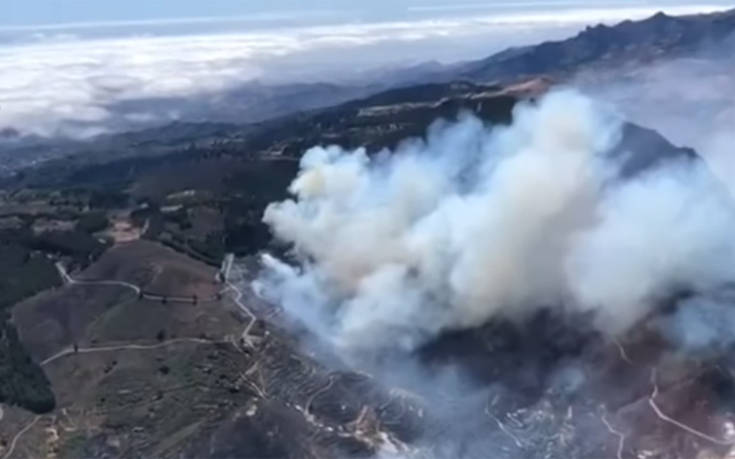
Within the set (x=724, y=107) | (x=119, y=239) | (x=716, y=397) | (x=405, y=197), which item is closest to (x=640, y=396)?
(x=716, y=397)

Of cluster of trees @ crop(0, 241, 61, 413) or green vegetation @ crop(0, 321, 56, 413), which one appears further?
cluster of trees @ crop(0, 241, 61, 413)

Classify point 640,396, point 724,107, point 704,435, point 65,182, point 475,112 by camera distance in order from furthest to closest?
1. point 724,107
2. point 65,182
3. point 475,112
4. point 640,396
5. point 704,435

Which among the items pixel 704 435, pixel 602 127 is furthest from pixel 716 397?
pixel 602 127

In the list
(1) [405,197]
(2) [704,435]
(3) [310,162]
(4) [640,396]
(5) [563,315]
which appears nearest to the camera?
(2) [704,435]

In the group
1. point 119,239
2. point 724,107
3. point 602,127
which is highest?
point 602,127

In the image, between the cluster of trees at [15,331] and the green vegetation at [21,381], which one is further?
the cluster of trees at [15,331]

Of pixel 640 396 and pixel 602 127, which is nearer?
pixel 640 396

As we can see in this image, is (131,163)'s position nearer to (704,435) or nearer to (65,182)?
(65,182)

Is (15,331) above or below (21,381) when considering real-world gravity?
above

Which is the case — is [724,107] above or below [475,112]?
below

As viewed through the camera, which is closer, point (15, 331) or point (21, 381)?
point (21, 381)
